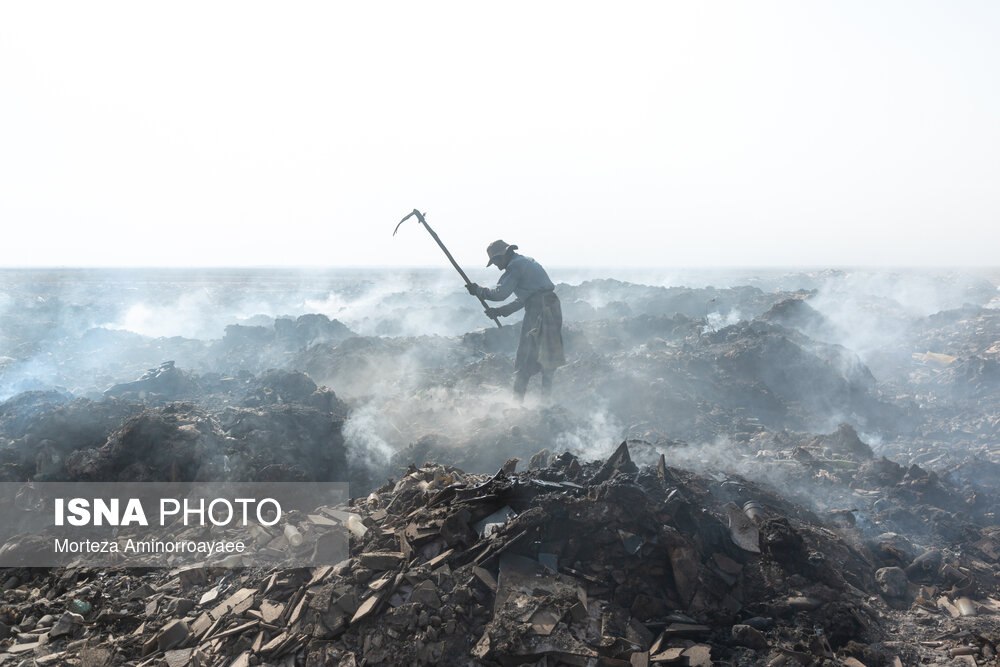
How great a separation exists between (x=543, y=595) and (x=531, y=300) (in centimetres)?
526

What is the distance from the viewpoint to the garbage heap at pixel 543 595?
10.5ft

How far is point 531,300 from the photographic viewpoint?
8164 mm

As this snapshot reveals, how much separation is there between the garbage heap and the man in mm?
3665

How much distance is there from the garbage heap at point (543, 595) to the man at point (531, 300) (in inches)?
144

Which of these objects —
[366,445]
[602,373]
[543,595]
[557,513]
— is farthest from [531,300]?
[543,595]

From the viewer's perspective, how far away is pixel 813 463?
748 cm

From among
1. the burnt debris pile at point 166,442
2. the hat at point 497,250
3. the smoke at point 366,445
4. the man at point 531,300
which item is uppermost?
the hat at point 497,250

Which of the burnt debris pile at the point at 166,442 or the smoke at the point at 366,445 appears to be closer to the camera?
the burnt debris pile at the point at 166,442

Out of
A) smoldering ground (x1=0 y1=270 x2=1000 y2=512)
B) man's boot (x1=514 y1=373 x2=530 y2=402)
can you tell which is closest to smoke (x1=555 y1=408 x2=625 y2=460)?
smoldering ground (x1=0 y1=270 x2=1000 y2=512)

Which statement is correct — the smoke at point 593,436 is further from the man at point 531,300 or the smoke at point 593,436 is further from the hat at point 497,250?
the hat at point 497,250

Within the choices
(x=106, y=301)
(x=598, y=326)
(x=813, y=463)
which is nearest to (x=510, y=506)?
(x=813, y=463)

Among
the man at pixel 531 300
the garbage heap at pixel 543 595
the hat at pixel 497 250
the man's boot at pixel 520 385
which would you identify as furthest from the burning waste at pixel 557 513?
the hat at pixel 497 250

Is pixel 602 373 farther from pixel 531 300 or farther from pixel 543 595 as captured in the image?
pixel 543 595

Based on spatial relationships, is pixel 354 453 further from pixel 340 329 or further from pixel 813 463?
pixel 340 329
